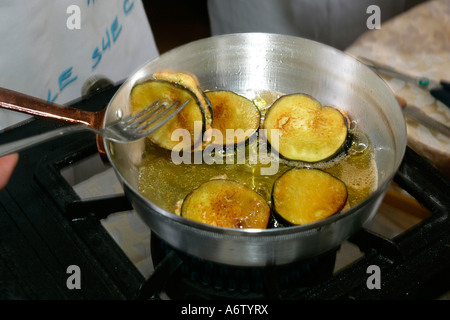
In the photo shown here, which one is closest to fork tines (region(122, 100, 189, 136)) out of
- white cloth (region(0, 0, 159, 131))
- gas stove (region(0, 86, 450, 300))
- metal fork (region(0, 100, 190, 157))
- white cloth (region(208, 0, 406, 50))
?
metal fork (region(0, 100, 190, 157))

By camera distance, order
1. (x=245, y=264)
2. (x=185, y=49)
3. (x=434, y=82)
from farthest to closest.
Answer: (x=434, y=82) < (x=185, y=49) < (x=245, y=264)

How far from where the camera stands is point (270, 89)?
0.90 metres

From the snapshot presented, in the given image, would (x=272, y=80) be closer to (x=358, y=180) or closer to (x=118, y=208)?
(x=358, y=180)

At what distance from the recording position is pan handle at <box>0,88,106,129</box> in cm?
65

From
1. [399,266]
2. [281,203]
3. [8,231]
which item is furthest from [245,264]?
[8,231]

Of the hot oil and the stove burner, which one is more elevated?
the hot oil

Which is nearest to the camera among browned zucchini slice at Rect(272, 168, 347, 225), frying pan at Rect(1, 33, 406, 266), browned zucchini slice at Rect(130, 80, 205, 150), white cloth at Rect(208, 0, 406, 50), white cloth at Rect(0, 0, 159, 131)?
frying pan at Rect(1, 33, 406, 266)

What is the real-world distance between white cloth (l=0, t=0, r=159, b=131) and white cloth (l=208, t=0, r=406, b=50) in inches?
19.2

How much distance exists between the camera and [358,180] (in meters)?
0.74

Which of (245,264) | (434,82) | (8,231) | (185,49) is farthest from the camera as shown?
(434,82)

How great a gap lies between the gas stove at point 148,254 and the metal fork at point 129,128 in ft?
0.35
